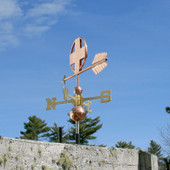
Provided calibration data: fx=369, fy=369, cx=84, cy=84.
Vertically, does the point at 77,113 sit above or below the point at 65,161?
above

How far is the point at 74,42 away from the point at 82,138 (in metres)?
18.4

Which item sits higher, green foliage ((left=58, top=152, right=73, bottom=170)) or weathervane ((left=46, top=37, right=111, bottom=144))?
weathervane ((left=46, top=37, right=111, bottom=144))

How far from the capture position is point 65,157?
6191 millimetres

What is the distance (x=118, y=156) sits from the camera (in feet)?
22.8

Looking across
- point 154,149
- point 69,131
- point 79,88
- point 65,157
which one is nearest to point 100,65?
point 79,88

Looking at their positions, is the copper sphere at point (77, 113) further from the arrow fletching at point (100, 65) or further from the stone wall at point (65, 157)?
the stone wall at point (65, 157)

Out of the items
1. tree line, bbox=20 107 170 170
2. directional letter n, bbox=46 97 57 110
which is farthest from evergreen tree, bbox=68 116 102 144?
directional letter n, bbox=46 97 57 110

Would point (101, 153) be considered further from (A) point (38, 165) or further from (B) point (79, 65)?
(B) point (79, 65)

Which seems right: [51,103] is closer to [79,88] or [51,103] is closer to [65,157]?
[79,88]

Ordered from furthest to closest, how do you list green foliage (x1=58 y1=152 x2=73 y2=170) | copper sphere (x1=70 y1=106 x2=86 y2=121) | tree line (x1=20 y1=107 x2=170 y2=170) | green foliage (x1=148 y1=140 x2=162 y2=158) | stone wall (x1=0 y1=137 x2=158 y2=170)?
1. green foliage (x1=148 y1=140 x2=162 y2=158)
2. tree line (x1=20 y1=107 x2=170 y2=170)
3. copper sphere (x1=70 y1=106 x2=86 y2=121)
4. green foliage (x1=58 y1=152 x2=73 y2=170)
5. stone wall (x1=0 y1=137 x2=158 y2=170)

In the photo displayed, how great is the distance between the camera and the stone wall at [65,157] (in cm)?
557

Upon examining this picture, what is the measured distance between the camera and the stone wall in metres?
5.57

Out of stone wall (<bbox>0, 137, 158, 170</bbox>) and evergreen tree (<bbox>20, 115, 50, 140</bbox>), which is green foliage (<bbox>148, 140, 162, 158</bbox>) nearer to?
evergreen tree (<bbox>20, 115, 50, 140</bbox>)

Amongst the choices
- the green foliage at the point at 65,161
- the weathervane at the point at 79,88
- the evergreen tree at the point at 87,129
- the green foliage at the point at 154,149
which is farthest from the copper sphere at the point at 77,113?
the green foliage at the point at 154,149
